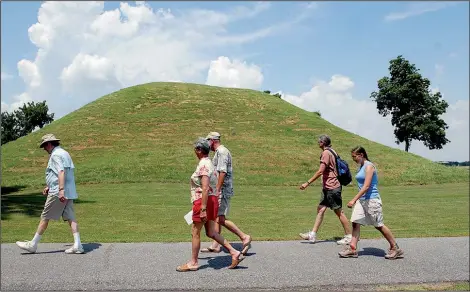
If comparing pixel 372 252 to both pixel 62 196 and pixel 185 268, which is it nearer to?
pixel 185 268

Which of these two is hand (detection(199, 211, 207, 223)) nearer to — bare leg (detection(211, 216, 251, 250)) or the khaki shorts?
bare leg (detection(211, 216, 251, 250))

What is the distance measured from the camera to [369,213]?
7.84 metres

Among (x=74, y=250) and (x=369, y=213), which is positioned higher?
(x=369, y=213)

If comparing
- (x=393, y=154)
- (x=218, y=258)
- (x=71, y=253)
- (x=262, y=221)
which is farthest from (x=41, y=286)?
(x=393, y=154)

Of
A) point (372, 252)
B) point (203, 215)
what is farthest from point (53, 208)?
point (372, 252)

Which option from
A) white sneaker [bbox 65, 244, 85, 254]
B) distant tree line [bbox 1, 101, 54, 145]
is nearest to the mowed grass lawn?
white sneaker [bbox 65, 244, 85, 254]

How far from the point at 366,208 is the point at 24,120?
80648 mm

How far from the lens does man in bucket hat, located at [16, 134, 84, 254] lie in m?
7.65

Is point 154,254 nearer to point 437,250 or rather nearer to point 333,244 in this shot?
point 333,244

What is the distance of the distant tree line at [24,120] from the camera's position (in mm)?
76500

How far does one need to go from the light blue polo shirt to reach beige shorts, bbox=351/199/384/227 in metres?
4.70

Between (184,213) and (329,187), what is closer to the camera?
(329,187)

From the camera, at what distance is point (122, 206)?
654 inches

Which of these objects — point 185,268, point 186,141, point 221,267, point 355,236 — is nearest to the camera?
point 185,268
